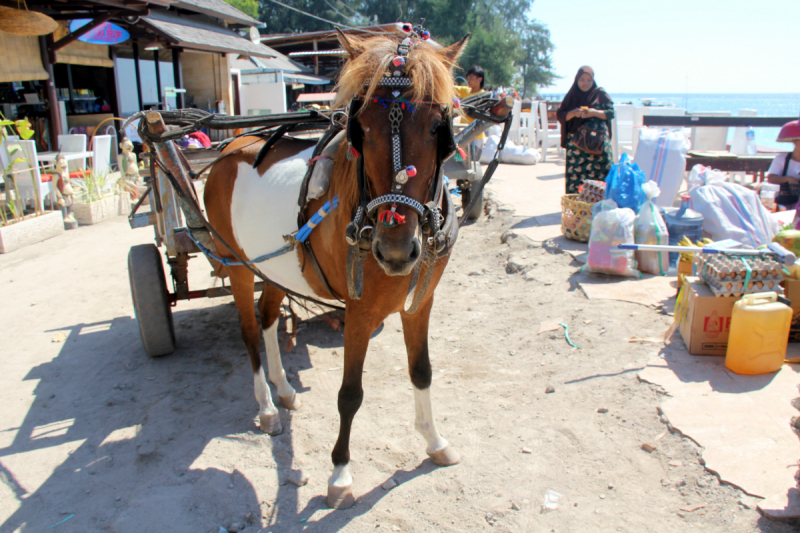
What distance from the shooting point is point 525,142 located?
1488cm

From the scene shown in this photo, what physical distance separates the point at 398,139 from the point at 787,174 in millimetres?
5375

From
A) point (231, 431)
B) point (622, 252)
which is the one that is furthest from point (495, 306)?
point (231, 431)

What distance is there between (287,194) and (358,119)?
89 centimetres

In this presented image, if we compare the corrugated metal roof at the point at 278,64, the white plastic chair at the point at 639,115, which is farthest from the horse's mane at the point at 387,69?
the corrugated metal roof at the point at 278,64

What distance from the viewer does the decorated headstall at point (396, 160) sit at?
1.83 m

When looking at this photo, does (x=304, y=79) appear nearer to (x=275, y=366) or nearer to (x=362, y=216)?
(x=275, y=366)

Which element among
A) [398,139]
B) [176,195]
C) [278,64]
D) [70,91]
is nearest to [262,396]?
[176,195]

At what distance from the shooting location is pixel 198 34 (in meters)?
13.3

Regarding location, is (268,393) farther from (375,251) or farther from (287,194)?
(375,251)

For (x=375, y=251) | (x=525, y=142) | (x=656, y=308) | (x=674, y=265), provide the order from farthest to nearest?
1. (x=525, y=142)
2. (x=674, y=265)
3. (x=656, y=308)
4. (x=375, y=251)

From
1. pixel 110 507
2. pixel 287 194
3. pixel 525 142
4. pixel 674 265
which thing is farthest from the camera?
pixel 525 142

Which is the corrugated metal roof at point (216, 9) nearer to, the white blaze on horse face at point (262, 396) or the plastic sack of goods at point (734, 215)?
the white blaze on horse face at point (262, 396)

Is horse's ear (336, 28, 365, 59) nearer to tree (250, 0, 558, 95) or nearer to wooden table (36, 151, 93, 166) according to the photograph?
wooden table (36, 151, 93, 166)

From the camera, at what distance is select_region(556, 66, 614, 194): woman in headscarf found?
643cm
